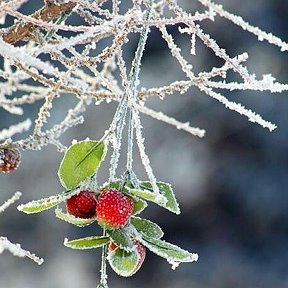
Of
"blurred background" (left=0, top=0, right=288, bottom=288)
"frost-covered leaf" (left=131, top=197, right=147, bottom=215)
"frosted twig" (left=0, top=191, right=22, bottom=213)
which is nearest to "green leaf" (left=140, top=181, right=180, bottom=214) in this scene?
"frost-covered leaf" (left=131, top=197, right=147, bottom=215)

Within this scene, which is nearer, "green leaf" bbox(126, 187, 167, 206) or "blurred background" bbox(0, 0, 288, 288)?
"green leaf" bbox(126, 187, 167, 206)

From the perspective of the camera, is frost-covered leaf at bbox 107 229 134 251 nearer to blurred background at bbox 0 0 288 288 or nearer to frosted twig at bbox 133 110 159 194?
frosted twig at bbox 133 110 159 194

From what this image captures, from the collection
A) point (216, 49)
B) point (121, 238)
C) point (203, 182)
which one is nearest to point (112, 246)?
point (121, 238)

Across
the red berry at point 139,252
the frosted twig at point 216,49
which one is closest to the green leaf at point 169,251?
the red berry at point 139,252

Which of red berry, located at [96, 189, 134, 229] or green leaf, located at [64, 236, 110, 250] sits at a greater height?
red berry, located at [96, 189, 134, 229]

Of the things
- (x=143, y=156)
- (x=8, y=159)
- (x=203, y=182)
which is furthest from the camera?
(x=203, y=182)

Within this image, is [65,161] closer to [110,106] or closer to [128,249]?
[128,249]

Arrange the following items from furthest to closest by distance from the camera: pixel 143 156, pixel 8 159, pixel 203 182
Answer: pixel 203 182 → pixel 8 159 → pixel 143 156

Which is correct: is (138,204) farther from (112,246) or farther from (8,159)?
(8,159)

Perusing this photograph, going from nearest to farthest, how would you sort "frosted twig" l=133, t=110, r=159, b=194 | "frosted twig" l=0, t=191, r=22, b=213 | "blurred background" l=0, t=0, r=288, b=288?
"frosted twig" l=133, t=110, r=159, b=194 < "frosted twig" l=0, t=191, r=22, b=213 < "blurred background" l=0, t=0, r=288, b=288
